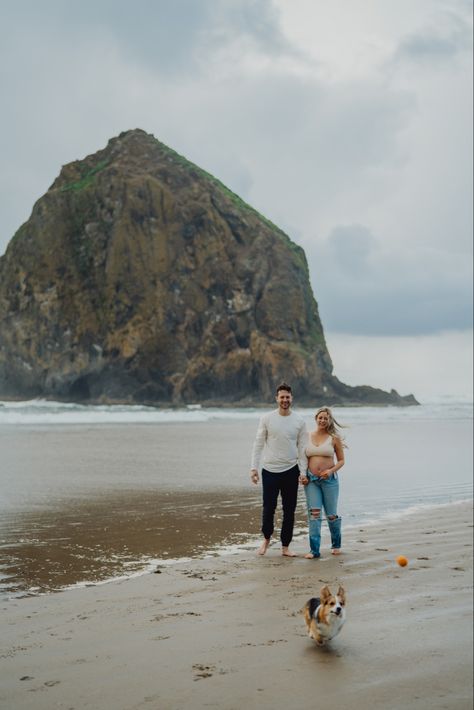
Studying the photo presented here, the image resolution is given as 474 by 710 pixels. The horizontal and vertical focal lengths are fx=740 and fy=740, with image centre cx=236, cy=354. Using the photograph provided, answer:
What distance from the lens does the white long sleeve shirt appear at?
781cm

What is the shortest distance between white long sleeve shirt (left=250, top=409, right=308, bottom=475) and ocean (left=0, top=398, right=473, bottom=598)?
96 cm

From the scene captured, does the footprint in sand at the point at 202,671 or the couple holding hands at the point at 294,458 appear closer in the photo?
the footprint in sand at the point at 202,671

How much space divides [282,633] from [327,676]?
0.88 metres

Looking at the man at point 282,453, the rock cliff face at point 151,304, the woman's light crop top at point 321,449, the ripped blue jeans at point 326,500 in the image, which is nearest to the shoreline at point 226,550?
the man at point 282,453

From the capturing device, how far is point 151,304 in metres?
74.8

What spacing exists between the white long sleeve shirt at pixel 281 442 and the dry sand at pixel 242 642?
4.07 ft

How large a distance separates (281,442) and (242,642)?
11.2ft

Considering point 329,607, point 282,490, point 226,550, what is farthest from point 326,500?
point 329,607

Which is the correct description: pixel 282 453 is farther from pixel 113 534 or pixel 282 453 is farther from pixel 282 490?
pixel 113 534

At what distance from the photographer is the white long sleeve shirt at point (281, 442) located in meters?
7.81

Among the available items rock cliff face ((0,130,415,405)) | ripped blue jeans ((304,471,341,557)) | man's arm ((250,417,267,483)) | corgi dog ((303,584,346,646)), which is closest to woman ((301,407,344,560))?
ripped blue jeans ((304,471,341,557))

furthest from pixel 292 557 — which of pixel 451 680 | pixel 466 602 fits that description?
pixel 451 680

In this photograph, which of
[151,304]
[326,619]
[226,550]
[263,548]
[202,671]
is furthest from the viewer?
[151,304]

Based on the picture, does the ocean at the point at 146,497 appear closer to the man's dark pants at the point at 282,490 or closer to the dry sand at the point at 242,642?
the man's dark pants at the point at 282,490
